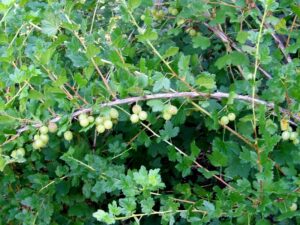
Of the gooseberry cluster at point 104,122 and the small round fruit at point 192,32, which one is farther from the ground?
the gooseberry cluster at point 104,122

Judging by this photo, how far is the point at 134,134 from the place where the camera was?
5.17 feet

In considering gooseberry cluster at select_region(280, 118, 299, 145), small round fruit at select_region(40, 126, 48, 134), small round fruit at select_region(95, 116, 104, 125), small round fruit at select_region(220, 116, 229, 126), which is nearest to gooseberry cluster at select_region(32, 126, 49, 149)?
small round fruit at select_region(40, 126, 48, 134)

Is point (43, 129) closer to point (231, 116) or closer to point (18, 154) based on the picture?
point (18, 154)

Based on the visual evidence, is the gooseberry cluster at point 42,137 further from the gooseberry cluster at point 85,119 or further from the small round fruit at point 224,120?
the small round fruit at point 224,120

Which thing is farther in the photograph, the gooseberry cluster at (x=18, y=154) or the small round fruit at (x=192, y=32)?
the small round fruit at (x=192, y=32)

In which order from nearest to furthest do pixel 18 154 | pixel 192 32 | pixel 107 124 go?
1. pixel 107 124
2. pixel 18 154
3. pixel 192 32

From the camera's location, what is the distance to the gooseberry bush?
117 cm

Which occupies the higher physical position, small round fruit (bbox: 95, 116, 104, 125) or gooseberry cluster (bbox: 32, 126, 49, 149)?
small round fruit (bbox: 95, 116, 104, 125)

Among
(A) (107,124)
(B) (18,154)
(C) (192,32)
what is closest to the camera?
(A) (107,124)

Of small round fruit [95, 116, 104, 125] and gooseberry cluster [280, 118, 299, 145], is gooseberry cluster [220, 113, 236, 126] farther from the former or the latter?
small round fruit [95, 116, 104, 125]

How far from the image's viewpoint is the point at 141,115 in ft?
3.98

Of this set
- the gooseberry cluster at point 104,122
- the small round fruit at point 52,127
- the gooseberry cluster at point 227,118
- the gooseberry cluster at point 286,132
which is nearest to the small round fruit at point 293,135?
the gooseberry cluster at point 286,132

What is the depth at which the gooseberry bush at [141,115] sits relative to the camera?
3.84ft

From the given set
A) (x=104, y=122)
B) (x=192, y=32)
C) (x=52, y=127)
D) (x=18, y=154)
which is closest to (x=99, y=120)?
(x=104, y=122)
